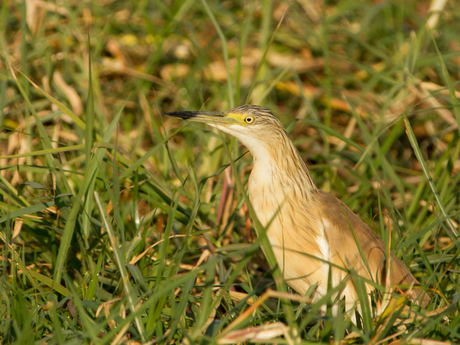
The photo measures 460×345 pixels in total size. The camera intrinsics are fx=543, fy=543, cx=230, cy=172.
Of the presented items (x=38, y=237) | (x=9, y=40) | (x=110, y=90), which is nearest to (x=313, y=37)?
(x=110, y=90)

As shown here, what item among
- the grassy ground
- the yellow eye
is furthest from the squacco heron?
the grassy ground

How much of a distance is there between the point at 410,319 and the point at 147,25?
2962 millimetres

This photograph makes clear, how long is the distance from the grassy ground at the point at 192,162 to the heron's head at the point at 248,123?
127 mm

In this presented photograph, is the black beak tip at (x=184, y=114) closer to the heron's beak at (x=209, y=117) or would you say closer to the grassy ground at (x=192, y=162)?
the heron's beak at (x=209, y=117)

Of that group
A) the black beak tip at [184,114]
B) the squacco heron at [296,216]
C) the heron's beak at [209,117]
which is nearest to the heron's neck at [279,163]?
the squacco heron at [296,216]

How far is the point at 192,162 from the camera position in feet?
8.80

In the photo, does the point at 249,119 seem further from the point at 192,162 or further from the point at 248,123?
the point at 192,162

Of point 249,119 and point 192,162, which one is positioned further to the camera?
point 192,162

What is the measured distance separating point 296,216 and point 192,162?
0.59 metres

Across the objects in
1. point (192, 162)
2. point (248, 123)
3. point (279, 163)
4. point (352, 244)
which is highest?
point (248, 123)

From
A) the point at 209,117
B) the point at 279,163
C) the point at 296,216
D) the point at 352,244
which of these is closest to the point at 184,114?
the point at 209,117

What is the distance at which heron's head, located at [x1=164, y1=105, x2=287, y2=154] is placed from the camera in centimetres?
250

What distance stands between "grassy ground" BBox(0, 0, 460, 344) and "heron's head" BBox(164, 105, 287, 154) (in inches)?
5.0

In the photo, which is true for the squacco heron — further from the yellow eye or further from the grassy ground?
the grassy ground
